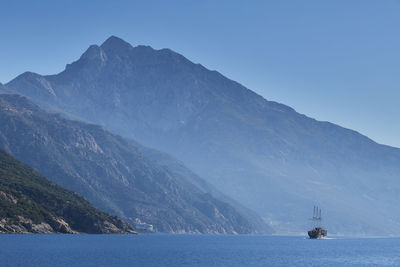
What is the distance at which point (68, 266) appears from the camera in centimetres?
19912

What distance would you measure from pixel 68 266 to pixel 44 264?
696cm

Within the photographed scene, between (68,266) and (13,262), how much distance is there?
1530 centimetres

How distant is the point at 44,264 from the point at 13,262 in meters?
8.58

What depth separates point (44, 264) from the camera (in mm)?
199625

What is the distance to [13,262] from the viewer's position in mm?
197250
